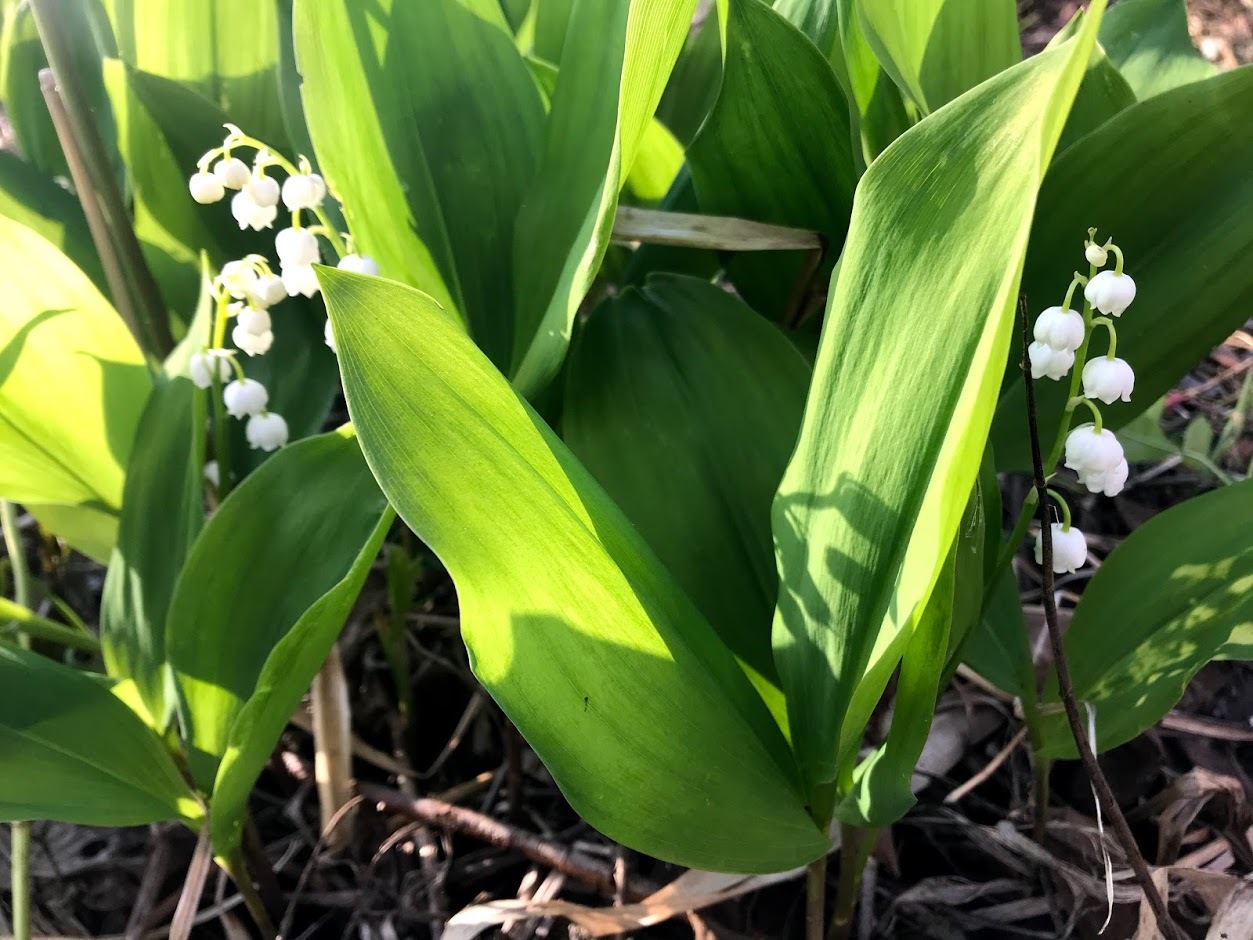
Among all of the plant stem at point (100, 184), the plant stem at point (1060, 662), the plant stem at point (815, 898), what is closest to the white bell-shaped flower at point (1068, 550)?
the plant stem at point (1060, 662)

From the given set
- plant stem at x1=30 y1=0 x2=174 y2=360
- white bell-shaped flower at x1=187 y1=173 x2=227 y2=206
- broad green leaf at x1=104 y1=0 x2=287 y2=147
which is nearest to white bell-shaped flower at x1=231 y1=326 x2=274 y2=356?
white bell-shaped flower at x1=187 y1=173 x2=227 y2=206

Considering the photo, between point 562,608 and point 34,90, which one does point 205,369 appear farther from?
point 34,90

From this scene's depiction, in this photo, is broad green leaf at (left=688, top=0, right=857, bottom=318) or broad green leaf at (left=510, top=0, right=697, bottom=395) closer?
broad green leaf at (left=510, top=0, right=697, bottom=395)

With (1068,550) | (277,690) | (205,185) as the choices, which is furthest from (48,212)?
(1068,550)

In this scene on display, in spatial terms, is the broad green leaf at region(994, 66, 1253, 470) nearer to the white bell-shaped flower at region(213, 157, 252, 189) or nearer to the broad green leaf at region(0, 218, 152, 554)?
the white bell-shaped flower at region(213, 157, 252, 189)

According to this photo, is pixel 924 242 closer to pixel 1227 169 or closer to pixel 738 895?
pixel 1227 169

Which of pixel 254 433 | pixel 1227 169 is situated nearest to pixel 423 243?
pixel 254 433

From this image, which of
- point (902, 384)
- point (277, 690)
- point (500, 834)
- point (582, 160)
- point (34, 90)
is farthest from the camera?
point (34, 90)
